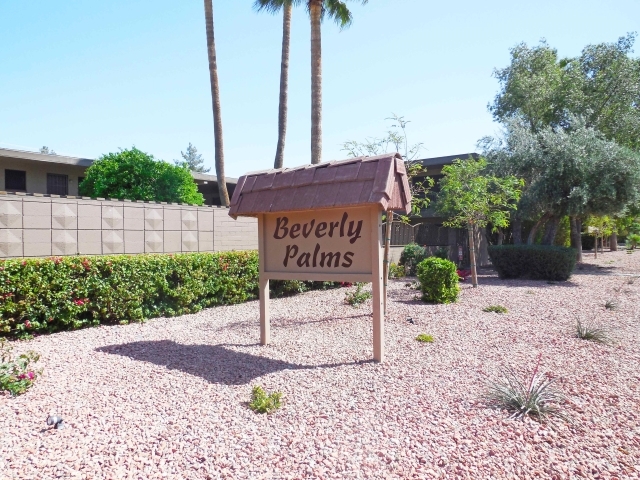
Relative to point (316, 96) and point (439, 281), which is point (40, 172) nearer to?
point (316, 96)

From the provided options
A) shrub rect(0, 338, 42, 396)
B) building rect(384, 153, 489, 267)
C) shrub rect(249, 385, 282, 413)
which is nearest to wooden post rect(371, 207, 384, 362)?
shrub rect(249, 385, 282, 413)

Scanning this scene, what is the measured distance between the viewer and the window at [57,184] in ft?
52.6

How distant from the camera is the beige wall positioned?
15.1 metres

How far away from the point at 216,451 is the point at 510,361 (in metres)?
3.56

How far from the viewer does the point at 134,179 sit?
12977 mm

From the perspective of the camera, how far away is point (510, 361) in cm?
530

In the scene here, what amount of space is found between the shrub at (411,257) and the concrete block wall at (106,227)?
5.90 metres

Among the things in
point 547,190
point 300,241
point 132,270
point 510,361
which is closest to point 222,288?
point 132,270

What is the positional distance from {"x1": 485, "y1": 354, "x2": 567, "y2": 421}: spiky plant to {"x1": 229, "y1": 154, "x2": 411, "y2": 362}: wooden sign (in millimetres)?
1486

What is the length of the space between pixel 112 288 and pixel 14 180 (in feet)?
35.4

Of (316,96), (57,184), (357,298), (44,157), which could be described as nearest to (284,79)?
(316,96)

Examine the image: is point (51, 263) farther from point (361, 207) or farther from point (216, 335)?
point (361, 207)

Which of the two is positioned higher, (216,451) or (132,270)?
(132,270)

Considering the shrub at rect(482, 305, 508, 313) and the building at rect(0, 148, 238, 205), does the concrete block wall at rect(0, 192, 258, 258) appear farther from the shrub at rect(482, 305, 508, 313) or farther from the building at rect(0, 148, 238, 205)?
the building at rect(0, 148, 238, 205)
